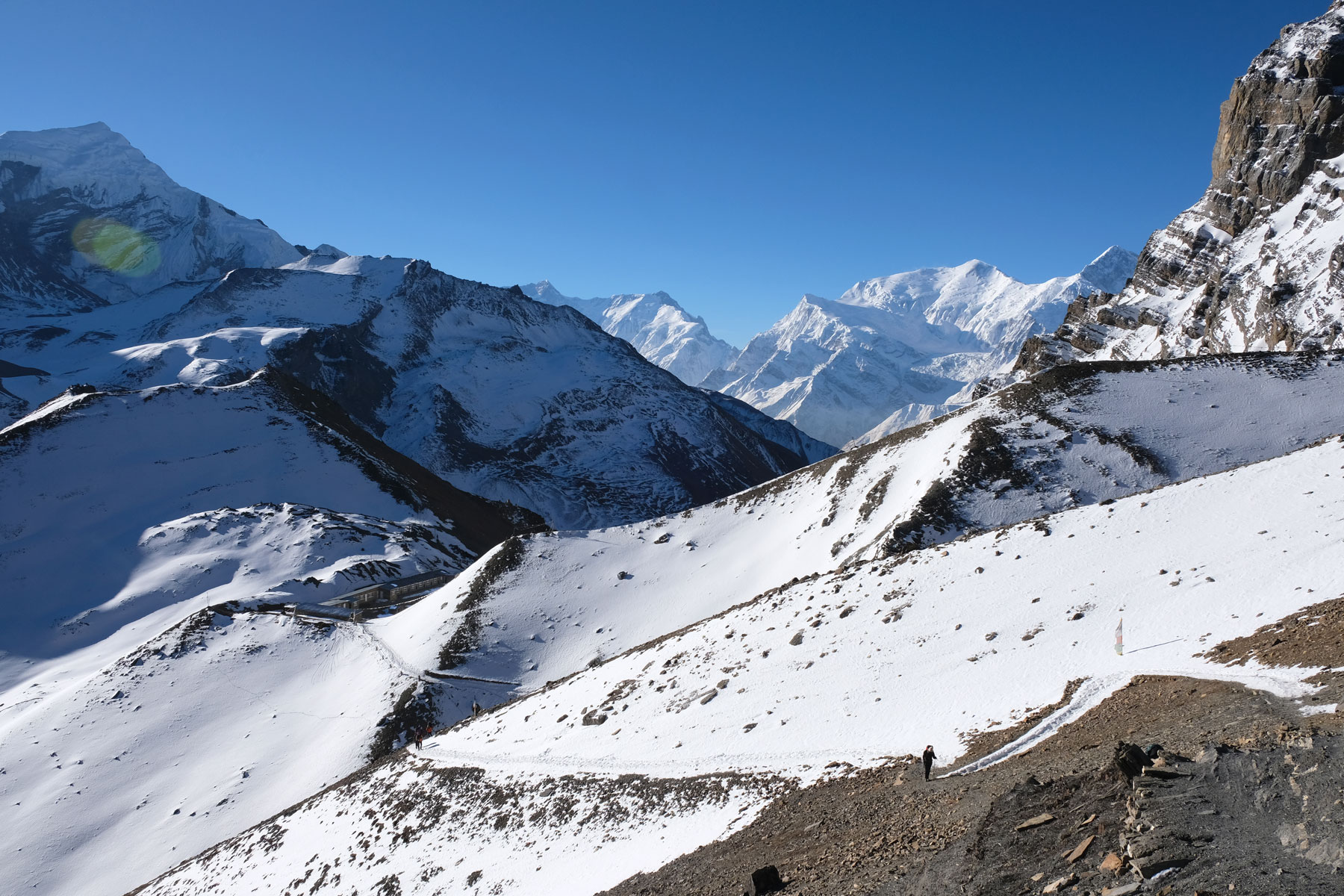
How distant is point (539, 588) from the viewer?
5003 centimetres

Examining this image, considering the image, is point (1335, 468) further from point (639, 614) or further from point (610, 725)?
point (639, 614)

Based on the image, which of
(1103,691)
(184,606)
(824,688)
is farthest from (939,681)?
(184,606)

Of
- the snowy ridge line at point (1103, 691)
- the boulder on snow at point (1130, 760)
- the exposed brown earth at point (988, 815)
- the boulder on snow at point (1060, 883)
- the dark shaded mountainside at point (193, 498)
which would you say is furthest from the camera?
the dark shaded mountainside at point (193, 498)

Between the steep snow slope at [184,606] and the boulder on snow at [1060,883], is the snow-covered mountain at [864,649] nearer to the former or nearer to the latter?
the boulder on snow at [1060,883]

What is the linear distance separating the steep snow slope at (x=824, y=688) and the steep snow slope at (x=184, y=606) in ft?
26.0

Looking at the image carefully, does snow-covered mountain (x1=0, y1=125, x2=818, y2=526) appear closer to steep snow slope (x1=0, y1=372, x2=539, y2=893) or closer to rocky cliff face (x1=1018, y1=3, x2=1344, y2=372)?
steep snow slope (x1=0, y1=372, x2=539, y2=893)

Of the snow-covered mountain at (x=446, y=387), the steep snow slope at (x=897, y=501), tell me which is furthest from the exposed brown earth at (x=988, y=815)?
the snow-covered mountain at (x=446, y=387)

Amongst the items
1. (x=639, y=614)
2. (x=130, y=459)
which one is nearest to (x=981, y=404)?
(x=639, y=614)

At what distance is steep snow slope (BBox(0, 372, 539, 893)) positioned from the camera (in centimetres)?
3666

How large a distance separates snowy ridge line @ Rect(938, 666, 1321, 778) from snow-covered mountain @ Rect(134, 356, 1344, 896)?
7 centimetres

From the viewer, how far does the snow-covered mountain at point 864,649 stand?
63.7 ft

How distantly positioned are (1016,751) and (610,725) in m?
15.0

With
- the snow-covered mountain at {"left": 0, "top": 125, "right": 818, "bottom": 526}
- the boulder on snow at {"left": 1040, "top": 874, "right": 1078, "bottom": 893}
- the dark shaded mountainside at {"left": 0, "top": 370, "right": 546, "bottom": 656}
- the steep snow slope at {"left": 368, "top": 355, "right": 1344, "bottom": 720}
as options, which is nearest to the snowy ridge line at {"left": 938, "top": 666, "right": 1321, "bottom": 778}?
the boulder on snow at {"left": 1040, "top": 874, "right": 1078, "bottom": 893}

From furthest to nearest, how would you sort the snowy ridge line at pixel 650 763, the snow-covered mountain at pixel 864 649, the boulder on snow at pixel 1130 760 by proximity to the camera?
the snowy ridge line at pixel 650 763 → the snow-covered mountain at pixel 864 649 → the boulder on snow at pixel 1130 760
